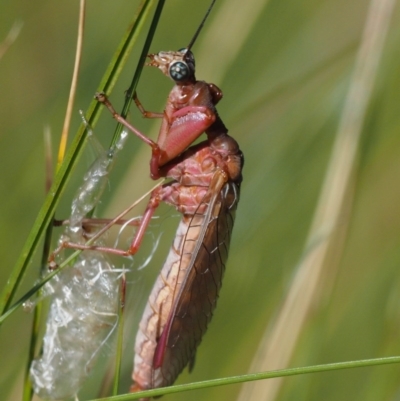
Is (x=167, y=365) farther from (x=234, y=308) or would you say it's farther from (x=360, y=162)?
(x=360, y=162)

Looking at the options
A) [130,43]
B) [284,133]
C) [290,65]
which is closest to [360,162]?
[284,133]

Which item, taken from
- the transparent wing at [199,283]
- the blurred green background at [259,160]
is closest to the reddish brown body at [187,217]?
the transparent wing at [199,283]

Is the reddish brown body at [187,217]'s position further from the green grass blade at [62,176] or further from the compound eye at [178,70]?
the green grass blade at [62,176]

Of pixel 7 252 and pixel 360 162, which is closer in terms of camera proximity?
pixel 360 162

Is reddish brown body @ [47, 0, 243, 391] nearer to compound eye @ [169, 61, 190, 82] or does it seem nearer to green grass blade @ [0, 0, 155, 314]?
compound eye @ [169, 61, 190, 82]

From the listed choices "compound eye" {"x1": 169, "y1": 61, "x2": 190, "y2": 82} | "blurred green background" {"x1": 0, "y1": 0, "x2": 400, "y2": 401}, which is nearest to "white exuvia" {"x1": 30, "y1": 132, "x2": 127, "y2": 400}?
"blurred green background" {"x1": 0, "y1": 0, "x2": 400, "y2": 401}
